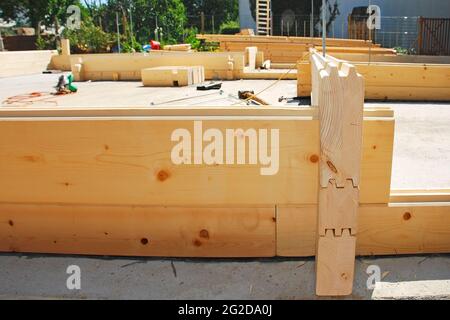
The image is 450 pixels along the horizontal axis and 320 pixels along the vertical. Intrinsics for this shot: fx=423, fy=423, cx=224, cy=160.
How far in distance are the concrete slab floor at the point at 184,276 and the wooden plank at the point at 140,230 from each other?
2.5 inches

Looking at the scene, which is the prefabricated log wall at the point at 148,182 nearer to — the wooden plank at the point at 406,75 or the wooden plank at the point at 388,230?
the wooden plank at the point at 388,230

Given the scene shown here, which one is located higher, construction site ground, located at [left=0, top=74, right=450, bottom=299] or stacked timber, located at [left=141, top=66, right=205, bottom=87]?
stacked timber, located at [left=141, top=66, right=205, bottom=87]

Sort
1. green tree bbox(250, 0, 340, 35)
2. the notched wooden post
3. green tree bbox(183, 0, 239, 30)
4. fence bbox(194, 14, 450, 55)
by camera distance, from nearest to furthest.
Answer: the notched wooden post < fence bbox(194, 14, 450, 55) < green tree bbox(250, 0, 340, 35) < green tree bbox(183, 0, 239, 30)

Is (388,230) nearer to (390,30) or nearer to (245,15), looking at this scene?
(390,30)

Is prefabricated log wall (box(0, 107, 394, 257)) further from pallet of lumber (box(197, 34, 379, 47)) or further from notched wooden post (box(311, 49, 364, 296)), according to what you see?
pallet of lumber (box(197, 34, 379, 47))

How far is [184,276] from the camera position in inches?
96.6

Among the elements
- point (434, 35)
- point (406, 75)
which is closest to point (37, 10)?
point (434, 35)

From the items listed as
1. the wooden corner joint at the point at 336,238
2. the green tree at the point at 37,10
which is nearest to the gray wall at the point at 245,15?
the green tree at the point at 37,10

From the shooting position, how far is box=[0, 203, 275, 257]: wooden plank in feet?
8.36

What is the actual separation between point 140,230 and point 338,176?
4.07 feet

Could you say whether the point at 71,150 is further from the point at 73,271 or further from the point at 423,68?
the point at 423,68

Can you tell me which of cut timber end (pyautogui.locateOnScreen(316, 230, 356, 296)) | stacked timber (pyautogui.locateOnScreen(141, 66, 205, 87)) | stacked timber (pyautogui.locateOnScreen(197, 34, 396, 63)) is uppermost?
stacked timber (pyautogui.locateOnScreen(197, 34, 396, 63))

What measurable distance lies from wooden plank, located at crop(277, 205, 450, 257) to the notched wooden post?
320 mm

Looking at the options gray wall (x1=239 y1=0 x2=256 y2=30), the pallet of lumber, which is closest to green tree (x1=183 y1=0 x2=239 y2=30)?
gray wall (x1=239 y1=0 x2=256 y2=30)
